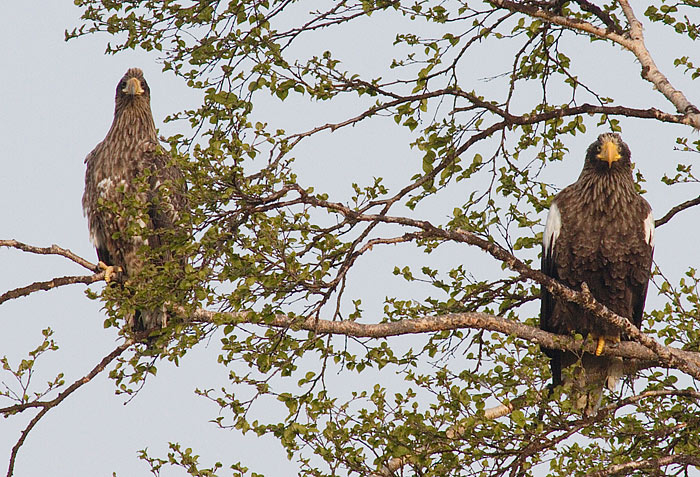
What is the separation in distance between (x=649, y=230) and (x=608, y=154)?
0.64 meters

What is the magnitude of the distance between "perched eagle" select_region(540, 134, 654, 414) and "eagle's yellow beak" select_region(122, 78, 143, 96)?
3935 mm

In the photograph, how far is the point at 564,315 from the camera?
19.9 feet

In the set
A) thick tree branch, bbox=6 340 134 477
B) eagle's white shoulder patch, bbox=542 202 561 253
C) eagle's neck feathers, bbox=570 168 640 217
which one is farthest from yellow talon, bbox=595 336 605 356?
thick tree branch, bbox=6 340 134 477

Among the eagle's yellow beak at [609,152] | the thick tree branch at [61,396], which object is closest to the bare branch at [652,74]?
the eagle's yellow beak at [609,152]

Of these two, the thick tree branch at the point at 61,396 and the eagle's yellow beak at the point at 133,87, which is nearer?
the thick tree branch at the point at 61,396

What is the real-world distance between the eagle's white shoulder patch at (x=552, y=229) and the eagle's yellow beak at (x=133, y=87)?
3.93 meters

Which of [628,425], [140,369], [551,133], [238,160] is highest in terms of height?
[551,133]

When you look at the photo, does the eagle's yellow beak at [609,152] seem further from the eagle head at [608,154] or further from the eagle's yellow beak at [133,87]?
the eagle's yellow beak at [133,87]

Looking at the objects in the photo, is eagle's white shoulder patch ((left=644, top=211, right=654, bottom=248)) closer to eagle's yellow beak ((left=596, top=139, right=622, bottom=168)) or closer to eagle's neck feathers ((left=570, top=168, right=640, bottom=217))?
eagle's neck feathers ((left=570, top=168, right=640, bottom=217))

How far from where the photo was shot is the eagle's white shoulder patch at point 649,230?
6.02 m

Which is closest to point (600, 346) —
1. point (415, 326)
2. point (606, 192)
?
point (606, 192)

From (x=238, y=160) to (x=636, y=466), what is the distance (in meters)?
2.70

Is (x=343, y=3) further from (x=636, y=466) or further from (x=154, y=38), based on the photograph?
(x=636, y=466)

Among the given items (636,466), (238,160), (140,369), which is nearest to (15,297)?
(140,369)
